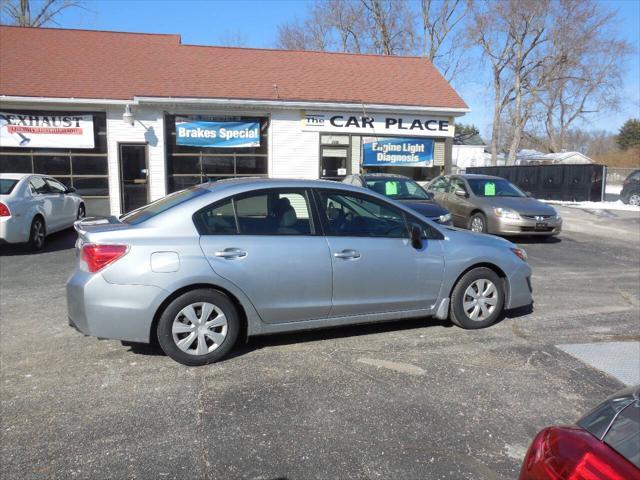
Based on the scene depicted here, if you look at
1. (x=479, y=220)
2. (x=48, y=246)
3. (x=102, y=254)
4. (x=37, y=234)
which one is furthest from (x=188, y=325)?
(x=479, y=220)

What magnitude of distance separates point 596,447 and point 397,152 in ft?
51.4

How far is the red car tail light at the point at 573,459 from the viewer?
1441 millimetres

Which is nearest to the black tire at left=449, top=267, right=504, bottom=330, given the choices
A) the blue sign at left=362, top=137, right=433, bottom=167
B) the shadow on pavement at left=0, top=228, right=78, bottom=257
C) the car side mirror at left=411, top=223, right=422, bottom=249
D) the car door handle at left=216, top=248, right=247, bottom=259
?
the car side mirror at left=411, top=223, right=422, bottom=249

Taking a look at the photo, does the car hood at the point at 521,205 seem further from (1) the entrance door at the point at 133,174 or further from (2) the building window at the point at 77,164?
(2) the building window at the point at 77,164

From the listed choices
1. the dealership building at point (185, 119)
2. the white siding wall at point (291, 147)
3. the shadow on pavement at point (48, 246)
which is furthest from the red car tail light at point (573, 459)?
the white siding wall at point (291, 147)

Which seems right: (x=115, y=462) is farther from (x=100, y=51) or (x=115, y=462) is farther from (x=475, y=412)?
(x=100, y=51)

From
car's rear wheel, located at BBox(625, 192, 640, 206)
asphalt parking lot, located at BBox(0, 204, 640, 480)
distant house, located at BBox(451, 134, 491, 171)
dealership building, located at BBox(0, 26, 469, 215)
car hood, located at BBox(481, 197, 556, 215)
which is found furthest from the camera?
distant house, located at BBox(451, 134, 491, 171)

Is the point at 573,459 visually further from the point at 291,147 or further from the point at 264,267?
the point at 291,147

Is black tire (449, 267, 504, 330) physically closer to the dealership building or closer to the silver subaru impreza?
the silver subaru impreza

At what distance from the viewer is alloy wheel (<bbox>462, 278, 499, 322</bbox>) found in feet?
17.5

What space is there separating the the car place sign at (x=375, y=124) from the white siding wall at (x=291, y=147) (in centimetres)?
28

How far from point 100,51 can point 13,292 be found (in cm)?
1314

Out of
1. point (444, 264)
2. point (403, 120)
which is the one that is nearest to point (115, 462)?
point (444, 264)

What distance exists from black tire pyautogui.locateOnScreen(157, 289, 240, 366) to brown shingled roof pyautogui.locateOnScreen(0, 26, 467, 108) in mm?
12175
